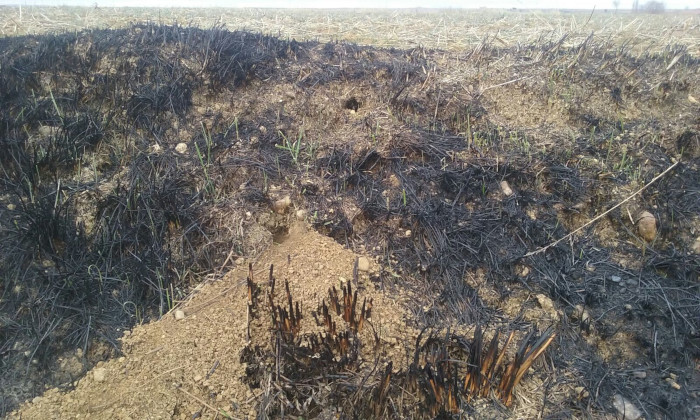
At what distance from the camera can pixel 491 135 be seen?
166 inches

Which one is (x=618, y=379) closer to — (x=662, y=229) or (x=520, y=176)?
(x=662, y=229)

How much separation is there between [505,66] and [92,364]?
15.4 feet

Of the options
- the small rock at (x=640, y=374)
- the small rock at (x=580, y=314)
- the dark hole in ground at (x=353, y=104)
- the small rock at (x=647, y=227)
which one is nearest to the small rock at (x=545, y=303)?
the small rock at (x=580, y=314)

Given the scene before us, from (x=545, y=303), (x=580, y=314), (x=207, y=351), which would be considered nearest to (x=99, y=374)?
(x=207, y=351)

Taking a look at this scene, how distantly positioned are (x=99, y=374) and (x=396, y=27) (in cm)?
640

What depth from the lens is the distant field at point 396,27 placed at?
5973 mm

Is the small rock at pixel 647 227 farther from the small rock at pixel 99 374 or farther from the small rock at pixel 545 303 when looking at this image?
the small rock at pixel 99 374

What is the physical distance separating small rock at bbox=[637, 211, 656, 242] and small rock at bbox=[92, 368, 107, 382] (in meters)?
3.92

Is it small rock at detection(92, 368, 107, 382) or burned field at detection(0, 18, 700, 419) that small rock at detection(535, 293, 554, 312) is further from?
small rock at detection(92, 368, 107, 382)

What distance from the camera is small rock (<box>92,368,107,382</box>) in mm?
2482

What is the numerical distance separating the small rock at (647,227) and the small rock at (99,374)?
12.9 feet

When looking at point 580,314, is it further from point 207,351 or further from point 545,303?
point 207,351

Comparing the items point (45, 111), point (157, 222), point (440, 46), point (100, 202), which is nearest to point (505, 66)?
point (440, 46)

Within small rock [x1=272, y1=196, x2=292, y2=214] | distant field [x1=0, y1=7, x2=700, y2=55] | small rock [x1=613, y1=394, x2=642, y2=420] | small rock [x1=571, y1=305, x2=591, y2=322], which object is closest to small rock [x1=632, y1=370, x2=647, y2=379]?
small rock [x1=613, y1=394, x2=642, y2=420]
